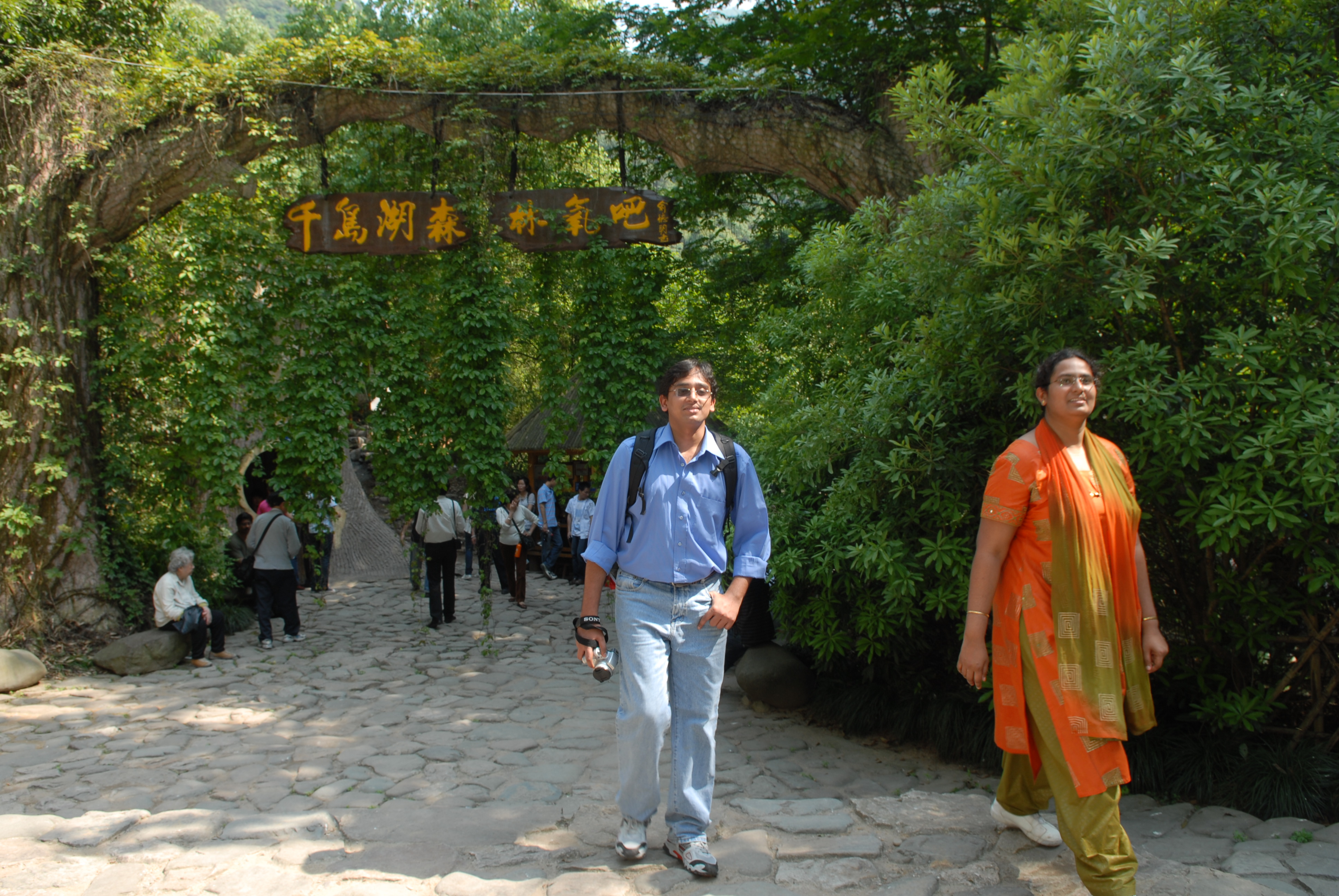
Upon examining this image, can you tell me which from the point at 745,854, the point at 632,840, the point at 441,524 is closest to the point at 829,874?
the point at 745,854

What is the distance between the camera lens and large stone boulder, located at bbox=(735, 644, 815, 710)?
5.67m

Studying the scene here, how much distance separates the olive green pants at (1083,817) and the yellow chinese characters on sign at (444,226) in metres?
6.74

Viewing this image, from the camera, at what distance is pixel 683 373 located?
3139 mm

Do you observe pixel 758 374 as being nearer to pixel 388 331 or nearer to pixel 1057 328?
pixel 388 331

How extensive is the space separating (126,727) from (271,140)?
5268mm

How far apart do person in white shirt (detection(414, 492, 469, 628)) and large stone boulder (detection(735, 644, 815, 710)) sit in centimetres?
401

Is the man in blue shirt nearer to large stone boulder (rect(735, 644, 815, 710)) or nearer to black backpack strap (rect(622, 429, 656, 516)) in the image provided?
black backpack strap (rect(622, 429, 656, 516))

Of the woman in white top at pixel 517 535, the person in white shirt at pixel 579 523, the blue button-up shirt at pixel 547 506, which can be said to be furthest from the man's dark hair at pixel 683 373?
the blue button-up shirt at pixel 547 506

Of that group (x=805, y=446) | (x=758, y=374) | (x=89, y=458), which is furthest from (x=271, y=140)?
(x=805, y=446)

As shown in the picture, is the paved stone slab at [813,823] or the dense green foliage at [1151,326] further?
the paved stone slab at [813,823]

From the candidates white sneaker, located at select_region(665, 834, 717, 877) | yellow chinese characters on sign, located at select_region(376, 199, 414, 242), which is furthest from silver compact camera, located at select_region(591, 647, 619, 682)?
yellow chinese characters on sign, located at select_region(376, 199, 414, 242)

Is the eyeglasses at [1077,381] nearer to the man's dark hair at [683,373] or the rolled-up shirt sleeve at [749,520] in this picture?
the rolled-up shirt sleeve at [749,520]

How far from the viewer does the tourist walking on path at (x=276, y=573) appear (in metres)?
8.26

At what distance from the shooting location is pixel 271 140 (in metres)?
8.06
